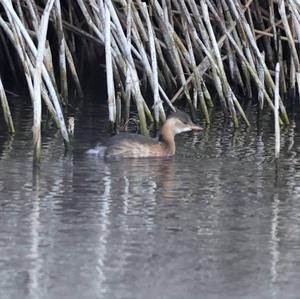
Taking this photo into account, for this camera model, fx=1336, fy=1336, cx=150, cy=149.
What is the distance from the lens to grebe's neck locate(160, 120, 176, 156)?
10.3 metres

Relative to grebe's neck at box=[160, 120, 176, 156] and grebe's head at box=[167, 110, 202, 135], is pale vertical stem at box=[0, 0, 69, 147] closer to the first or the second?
grebe's neck at box=[160, 120, 176, 156]

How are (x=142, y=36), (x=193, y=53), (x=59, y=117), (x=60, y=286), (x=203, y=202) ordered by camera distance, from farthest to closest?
1. (x=193, y=53)
2. (x=142, y=36)
3. (x=59, y=117)
4. (x=203, y=202)
5. (x=60, y=286)

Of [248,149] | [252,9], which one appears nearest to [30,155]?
[248,149]

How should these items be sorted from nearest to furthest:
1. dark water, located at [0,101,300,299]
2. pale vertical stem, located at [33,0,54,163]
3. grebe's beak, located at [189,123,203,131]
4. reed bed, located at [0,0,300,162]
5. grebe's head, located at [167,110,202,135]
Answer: dark water, located at [0,101,300,299] → pale vertical stem, located at [33,0,54,163] → reed bed, located at [0,0,300,162] → grebe's head, located at [167,110,202,135] → grebe's beak, located at [189,123,203,131]

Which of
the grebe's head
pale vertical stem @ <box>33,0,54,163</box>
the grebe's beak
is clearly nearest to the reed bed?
pale vertical stem @ <box>33,0,54,163</box>

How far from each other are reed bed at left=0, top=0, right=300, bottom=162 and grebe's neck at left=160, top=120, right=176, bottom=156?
262mm

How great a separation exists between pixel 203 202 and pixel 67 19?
656 centimetres

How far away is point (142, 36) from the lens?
11.7m

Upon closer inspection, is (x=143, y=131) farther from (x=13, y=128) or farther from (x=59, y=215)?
(x=59, y=215)

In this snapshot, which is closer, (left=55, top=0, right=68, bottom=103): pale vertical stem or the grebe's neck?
the grebe's neck

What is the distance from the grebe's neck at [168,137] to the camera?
10.3 m

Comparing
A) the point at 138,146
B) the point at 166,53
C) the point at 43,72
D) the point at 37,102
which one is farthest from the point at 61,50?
the point at 37,102

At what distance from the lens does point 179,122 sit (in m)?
10.8

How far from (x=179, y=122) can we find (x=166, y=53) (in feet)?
7.58
